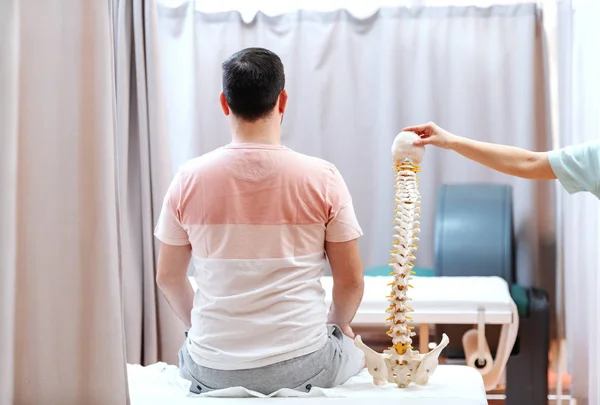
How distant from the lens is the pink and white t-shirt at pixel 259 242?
74.2 inches

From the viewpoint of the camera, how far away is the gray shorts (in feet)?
6.23

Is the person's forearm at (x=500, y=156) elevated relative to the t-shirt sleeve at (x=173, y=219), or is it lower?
elevated

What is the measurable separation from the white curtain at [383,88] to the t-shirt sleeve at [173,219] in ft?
5.60

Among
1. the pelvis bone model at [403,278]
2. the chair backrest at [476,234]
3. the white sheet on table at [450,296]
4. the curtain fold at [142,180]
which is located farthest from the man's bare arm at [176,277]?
the chair backrest at [476,234]

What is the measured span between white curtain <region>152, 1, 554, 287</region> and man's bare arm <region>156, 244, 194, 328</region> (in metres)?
1.60

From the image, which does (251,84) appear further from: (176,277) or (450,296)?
(450,296)

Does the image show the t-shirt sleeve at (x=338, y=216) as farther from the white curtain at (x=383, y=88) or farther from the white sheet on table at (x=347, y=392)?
the white curtain at (x=383, y=88)

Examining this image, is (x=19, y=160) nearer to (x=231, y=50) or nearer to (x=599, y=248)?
(x=599, y=248)

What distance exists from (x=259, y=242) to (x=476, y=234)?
64.5 inches

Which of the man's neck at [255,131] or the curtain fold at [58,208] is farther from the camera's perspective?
the man's neck at [255,131]

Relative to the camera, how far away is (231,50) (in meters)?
3.87

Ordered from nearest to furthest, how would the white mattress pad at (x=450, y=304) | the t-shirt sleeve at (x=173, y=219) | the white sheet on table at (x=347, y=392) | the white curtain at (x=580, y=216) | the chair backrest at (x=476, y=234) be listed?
the white sheet on table at (x=347, y=392), the t-shirt sleeve at (x=173, y=219), the white mattress pad at (x=450, y=304), the white curtain at (x=580, y=216), the chair backrest at (x=476, y=234)

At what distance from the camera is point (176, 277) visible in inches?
83.4

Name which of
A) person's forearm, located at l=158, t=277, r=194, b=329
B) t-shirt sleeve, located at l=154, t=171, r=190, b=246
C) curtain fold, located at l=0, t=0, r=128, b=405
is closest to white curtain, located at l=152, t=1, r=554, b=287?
person's forearm, located at l=158, t=277, r=194, b=329
